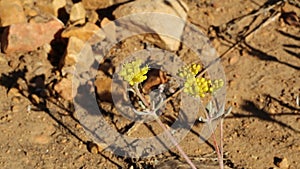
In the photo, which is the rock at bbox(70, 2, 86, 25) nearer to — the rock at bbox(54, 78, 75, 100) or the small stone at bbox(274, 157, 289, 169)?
the rock at bbox(54, 78, 75, 100)

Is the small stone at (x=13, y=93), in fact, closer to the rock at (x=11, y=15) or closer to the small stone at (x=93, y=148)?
the rock at (x=11, y=15)

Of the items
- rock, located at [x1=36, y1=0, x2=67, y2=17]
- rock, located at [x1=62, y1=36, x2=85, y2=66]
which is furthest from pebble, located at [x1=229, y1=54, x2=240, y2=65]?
rock, located at [x1=36, y1=0, x2=67, y2=17]

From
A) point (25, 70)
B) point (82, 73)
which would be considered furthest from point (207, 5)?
point (25, 70)

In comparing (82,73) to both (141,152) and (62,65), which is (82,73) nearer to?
(62,65)


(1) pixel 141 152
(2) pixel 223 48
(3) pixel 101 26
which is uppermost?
(3) pixel 101 26

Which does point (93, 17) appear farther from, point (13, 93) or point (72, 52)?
point (13, 93)

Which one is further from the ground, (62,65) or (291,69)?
(62,65)
